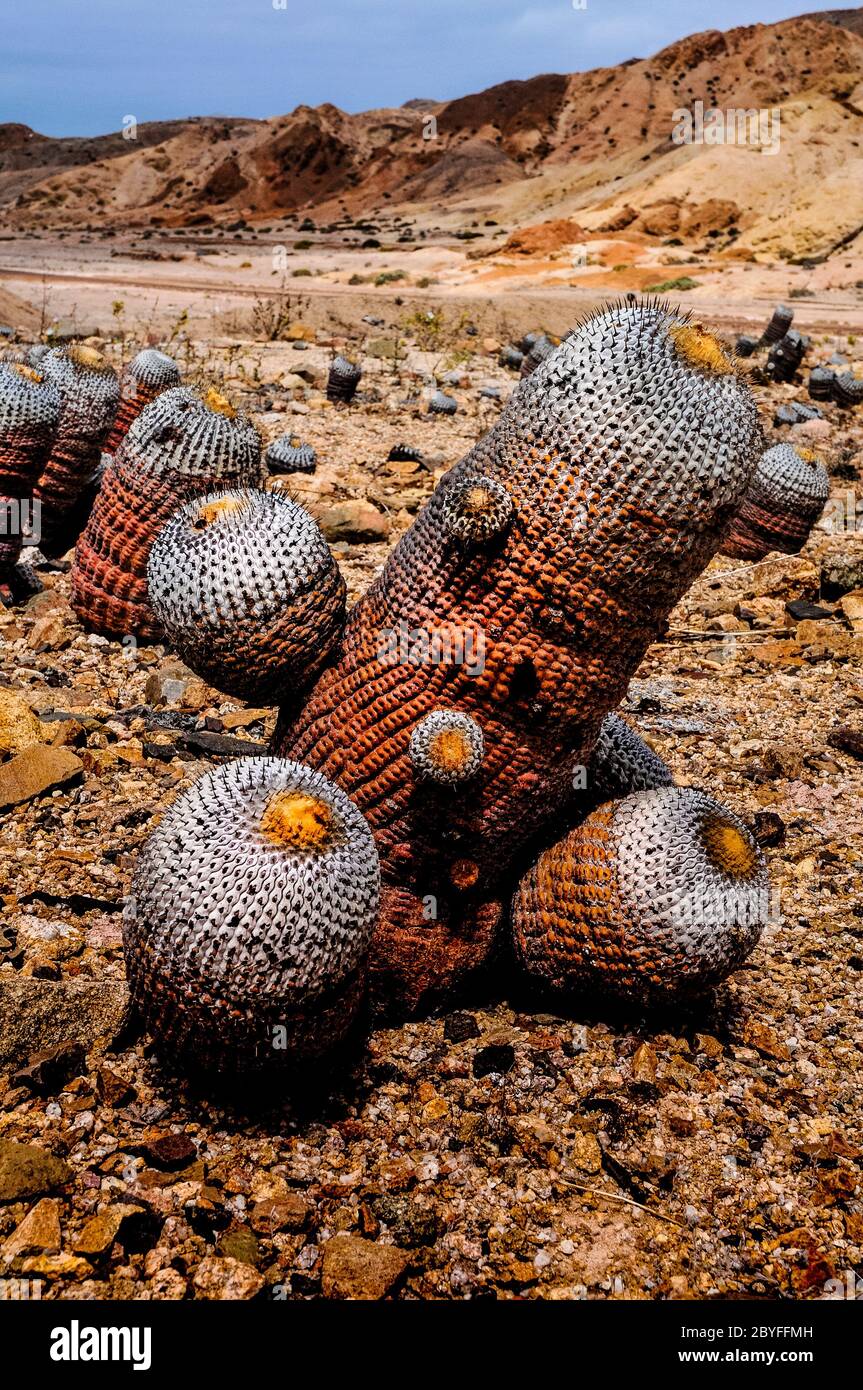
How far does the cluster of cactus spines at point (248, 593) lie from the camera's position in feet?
9.16

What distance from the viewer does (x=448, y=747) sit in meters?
2.65

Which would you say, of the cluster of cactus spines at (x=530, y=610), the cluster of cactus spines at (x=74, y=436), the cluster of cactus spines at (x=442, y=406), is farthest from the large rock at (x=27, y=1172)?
the cluster of cactus spines at (x=442, y=406)

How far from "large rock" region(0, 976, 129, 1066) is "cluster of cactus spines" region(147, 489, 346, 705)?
0.89 m

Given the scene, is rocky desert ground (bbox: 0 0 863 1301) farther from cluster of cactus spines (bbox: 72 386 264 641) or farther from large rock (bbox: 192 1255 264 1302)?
cluster of cactus spines (bbox: 72 386 264 641)

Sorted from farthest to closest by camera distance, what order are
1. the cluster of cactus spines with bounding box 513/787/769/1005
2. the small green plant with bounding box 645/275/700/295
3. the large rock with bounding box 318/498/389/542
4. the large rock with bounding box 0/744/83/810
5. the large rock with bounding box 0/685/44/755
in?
1. the small green plant with bounding box 645/275/700/295
2. the large rock with bounding box 318/498/389/542
3. the large rock with bounding box 0/685/44/755
4. the large rock with bounding box 0/744/83/810
5. the cluster of cactus spines with bounding box 513/787/769/1005

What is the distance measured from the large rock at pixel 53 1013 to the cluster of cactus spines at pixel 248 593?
892mm

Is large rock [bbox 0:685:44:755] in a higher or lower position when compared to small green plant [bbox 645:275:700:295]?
lower

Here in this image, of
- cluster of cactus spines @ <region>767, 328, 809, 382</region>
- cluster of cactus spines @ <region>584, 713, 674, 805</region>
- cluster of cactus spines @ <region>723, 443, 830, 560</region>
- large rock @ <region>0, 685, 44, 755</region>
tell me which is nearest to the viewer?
cluster of cactus spines @ <region>584, 713, 674, 805</region>

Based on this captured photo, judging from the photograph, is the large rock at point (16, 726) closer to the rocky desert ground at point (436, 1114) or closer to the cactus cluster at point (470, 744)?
the rocky desert ground at point (436, 1114)

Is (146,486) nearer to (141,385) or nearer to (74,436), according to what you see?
(74,436)

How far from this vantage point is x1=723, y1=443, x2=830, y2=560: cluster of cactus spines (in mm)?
7445

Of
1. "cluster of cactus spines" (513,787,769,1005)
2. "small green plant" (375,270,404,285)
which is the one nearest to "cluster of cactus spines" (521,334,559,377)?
"cluster of cactus spines" (513,787,769,1005)

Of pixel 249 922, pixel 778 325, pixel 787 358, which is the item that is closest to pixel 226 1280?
pixel 249 922
